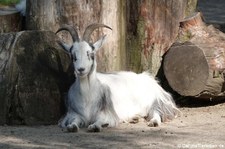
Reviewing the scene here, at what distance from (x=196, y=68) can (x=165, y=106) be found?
90 centimetres

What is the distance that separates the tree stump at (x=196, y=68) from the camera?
33.6 feet

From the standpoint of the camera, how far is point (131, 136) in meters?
8.27

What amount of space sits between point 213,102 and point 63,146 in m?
3.70

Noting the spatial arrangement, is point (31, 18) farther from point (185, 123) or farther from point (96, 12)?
point (185, 123)

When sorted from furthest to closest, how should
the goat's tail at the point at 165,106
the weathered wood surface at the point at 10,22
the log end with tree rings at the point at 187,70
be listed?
1. the weathered wood surface at the point at 10,22
2. the log end with tree rings at the point at 187,70
3. the goat's tail at the point at 165,106

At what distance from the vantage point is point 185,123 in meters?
9.20

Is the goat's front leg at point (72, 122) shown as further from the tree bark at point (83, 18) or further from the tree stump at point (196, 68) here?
the tree stump at point (196, 68)

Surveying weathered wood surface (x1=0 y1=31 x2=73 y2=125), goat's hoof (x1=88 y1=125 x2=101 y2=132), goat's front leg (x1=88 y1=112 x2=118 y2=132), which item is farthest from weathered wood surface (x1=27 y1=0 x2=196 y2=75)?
goat's hoof (x1=88 y1=125 x2=101 y2=132)

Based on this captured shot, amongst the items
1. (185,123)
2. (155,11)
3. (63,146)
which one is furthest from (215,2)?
(63,146)

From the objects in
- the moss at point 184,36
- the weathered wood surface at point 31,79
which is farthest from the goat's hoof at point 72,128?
the moss at point 184,36

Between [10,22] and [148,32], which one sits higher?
[10,22]

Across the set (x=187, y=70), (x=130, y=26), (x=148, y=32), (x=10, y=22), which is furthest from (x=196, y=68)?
(x=10, y=22)

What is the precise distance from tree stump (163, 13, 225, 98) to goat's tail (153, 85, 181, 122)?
439 millimetres

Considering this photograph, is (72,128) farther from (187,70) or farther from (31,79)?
(187,70)
